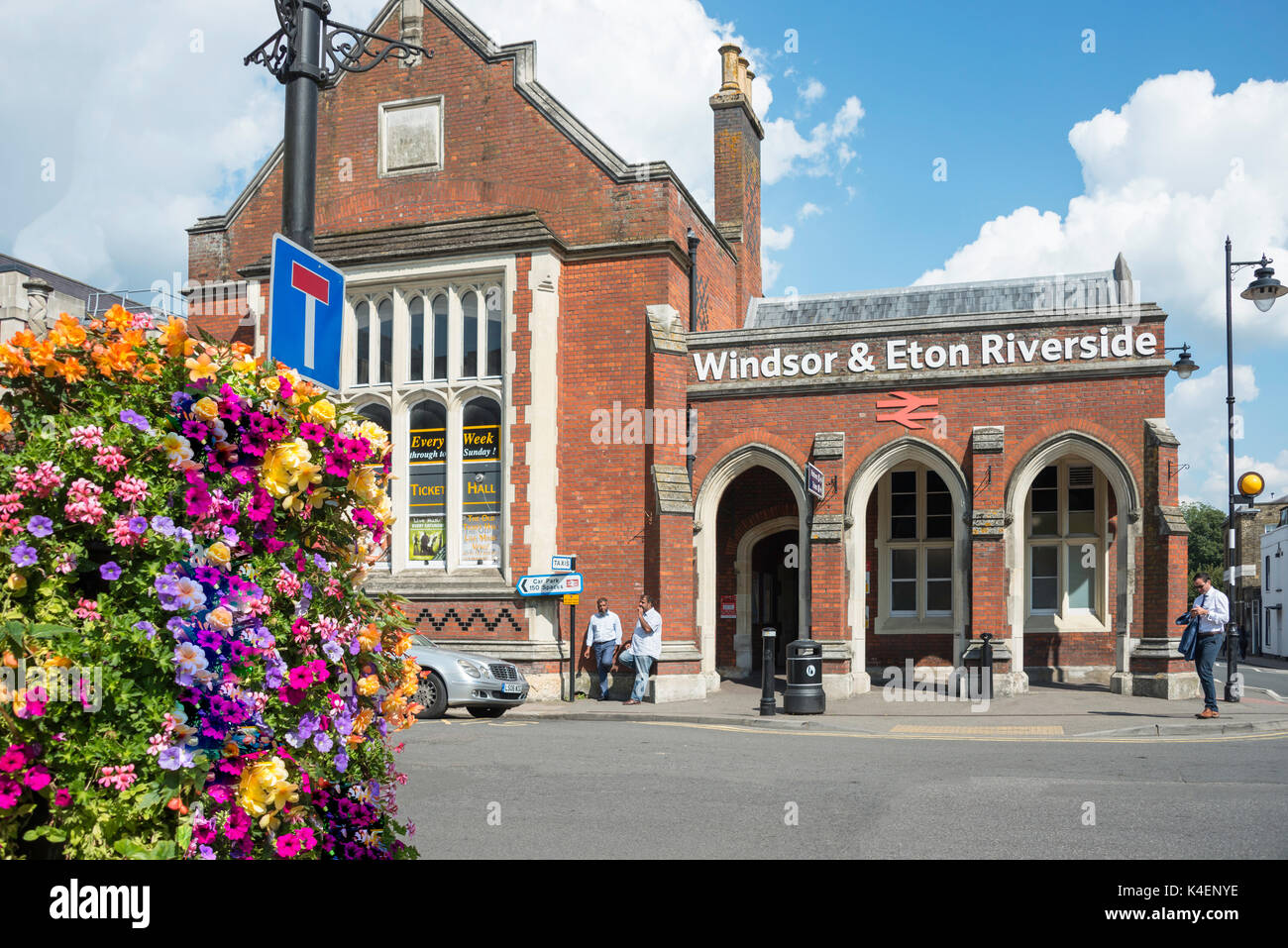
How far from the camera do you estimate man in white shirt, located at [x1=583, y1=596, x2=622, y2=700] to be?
17.8m

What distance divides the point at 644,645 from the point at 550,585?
6.24ft

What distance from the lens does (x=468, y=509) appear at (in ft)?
63.1

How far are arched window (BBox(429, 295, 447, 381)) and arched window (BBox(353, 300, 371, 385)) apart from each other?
4.33 feet

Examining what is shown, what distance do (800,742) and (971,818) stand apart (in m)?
4.90

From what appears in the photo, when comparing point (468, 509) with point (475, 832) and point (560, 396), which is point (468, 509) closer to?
point (560, 396)

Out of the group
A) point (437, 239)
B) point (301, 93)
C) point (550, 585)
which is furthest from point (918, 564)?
point (301, 93)

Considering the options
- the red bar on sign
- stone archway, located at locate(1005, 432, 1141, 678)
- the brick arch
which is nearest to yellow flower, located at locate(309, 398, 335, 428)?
the red bar on sign

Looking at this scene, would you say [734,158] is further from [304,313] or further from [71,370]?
[71,370]

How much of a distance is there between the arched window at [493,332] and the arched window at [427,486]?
1179 millimetres

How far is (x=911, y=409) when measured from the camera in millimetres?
18562

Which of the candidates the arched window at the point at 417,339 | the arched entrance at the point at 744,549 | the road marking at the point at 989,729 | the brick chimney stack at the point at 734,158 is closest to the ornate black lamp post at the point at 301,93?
the road marking at the point at 989,729

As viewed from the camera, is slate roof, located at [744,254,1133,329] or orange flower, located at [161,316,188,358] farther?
slate roof, located at [744,254,1133,329]

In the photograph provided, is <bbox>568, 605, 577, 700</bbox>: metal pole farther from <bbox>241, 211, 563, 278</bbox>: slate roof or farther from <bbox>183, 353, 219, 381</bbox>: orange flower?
<bbox>183, 353, 219, 381</bbox>: orange flower

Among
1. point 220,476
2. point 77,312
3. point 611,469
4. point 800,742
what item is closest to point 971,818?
point 800,742
